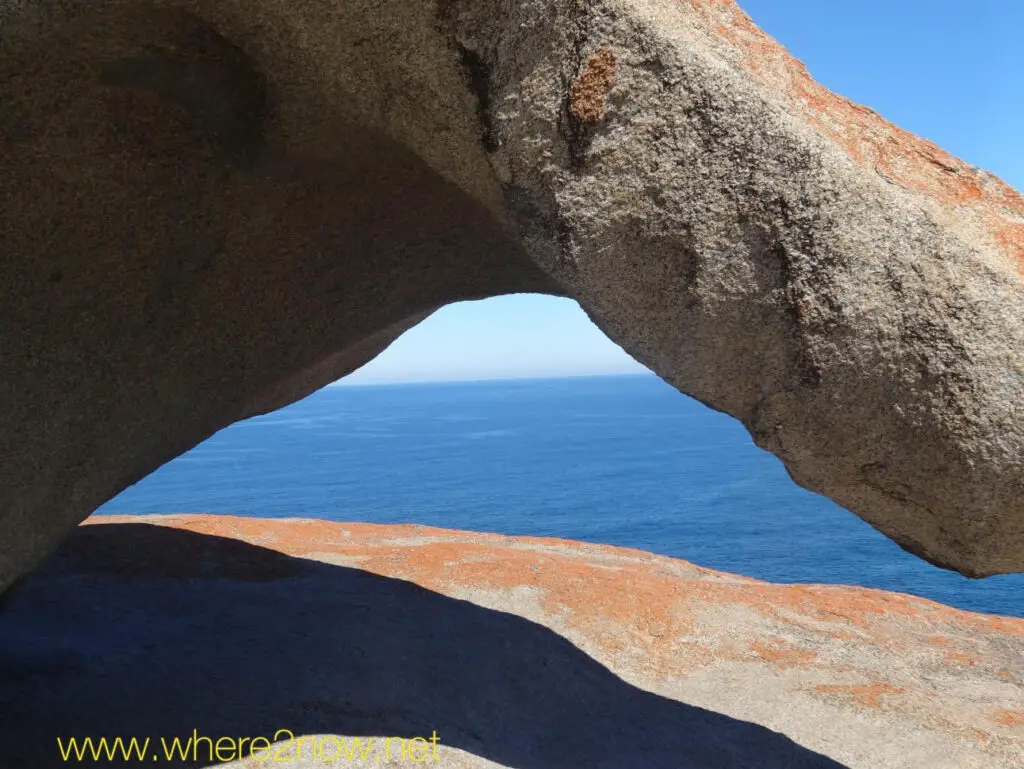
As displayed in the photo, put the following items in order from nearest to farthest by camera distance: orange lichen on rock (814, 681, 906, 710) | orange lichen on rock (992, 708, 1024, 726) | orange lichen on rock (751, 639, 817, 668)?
orange lichen on rock (992, 708, 1024, 726) → orange lichen on rock (814, 681, 906, 710) → orange lichen on rock (751, 639, 817, 668)

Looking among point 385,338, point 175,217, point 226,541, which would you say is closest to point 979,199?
point 175,217

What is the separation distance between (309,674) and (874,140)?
3882 millimetres

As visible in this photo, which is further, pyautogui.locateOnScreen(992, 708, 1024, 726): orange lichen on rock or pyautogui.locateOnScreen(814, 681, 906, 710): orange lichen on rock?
pyautogui.locateOnScreen(814, 681, 906, 710): orange lichen on rock

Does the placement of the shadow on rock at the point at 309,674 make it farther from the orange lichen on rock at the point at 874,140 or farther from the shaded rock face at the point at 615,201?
the orange lichen on rock at the point at 874,140

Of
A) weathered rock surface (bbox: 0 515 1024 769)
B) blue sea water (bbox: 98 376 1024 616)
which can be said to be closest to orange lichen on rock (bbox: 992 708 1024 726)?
weathered rock surface (bbox: 0 515 1024 769)

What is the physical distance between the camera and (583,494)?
40.1 metres

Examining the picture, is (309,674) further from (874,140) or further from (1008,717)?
(1008,717)

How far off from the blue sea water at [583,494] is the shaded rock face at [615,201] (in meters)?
12.1

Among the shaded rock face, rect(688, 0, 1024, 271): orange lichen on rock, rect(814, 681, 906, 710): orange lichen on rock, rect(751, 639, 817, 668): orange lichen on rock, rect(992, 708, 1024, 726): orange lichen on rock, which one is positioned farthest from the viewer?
rect(751, 639, 817, 668): orange lichen on rock

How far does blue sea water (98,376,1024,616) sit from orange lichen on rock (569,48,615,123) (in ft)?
41.3

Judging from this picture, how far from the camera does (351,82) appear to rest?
10.4 feet

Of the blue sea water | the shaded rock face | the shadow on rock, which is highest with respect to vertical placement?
the shaded rock face

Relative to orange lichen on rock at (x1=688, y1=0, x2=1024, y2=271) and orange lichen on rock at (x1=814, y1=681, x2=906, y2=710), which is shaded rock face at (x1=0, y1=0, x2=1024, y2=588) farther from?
orange lichen on rock at (x1=814, y1=681, x2=906, y2=710)

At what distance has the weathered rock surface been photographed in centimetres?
446
